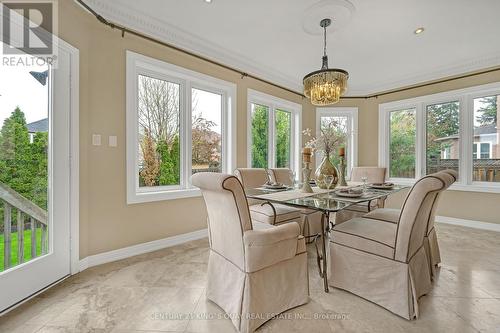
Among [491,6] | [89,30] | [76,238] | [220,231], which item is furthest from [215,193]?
[491,6]

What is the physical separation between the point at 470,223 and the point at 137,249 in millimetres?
4982

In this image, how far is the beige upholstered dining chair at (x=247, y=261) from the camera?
1.31m

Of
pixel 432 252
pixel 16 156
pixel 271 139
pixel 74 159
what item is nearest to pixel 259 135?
pixel 271 139

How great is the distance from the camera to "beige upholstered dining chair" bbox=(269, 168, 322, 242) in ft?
8.91

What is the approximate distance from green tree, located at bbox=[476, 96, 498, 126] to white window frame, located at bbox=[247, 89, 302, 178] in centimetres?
290

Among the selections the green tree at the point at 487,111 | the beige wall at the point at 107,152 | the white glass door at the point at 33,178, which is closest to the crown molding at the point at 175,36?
the beige wall at the point at 107,152

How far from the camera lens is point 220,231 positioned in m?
1.53

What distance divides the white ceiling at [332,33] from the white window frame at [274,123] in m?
0.39

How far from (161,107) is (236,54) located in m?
1.37

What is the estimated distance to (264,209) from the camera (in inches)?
97.5

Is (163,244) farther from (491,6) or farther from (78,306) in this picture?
(491,6)

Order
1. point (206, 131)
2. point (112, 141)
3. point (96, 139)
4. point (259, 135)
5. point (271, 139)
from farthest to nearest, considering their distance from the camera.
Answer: point (271, 139), point (259, 135), point (206, 131), point (112, 141), point (96, 139)

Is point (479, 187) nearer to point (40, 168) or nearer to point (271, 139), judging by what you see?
point (271, 139)

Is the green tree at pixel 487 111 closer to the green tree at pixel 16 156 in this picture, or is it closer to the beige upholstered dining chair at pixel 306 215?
the beige upholstered dining chair at pixel 306 215
